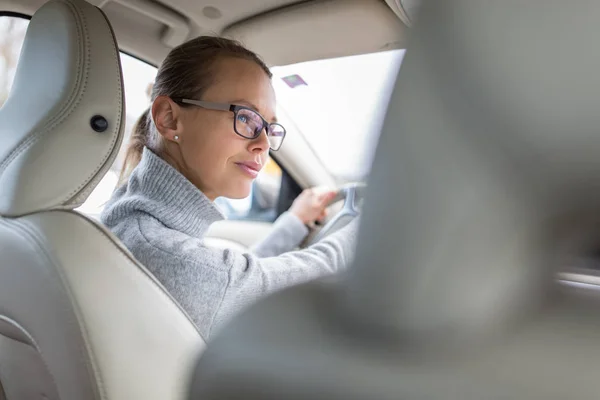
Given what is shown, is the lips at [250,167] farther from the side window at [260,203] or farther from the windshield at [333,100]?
the side window at [260,203]

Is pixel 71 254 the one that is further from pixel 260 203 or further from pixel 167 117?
pixel 260 203

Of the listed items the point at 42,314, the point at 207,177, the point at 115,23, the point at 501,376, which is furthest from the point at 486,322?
the point at 115,23

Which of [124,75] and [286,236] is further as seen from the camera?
[286,236]

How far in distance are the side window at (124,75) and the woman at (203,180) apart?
53mm

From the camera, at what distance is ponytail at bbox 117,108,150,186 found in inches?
60.9

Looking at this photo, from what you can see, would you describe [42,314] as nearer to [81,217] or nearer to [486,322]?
[81,217]

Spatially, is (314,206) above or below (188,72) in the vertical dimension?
below

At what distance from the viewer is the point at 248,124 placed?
139cm

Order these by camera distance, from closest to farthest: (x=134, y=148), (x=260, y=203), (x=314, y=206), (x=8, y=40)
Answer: (x=134, y=148)
(x=8, y=40)
(x=314, y=206)
(x=260, y=203)

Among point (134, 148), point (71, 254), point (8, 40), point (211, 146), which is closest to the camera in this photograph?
point (71, 254)

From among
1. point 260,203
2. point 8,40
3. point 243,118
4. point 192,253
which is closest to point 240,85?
point 243,118

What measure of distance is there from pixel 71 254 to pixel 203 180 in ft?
1.55

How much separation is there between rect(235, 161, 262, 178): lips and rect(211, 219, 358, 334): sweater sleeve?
24 cm

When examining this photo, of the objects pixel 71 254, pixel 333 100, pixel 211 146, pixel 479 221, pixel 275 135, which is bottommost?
pixel 71 254
